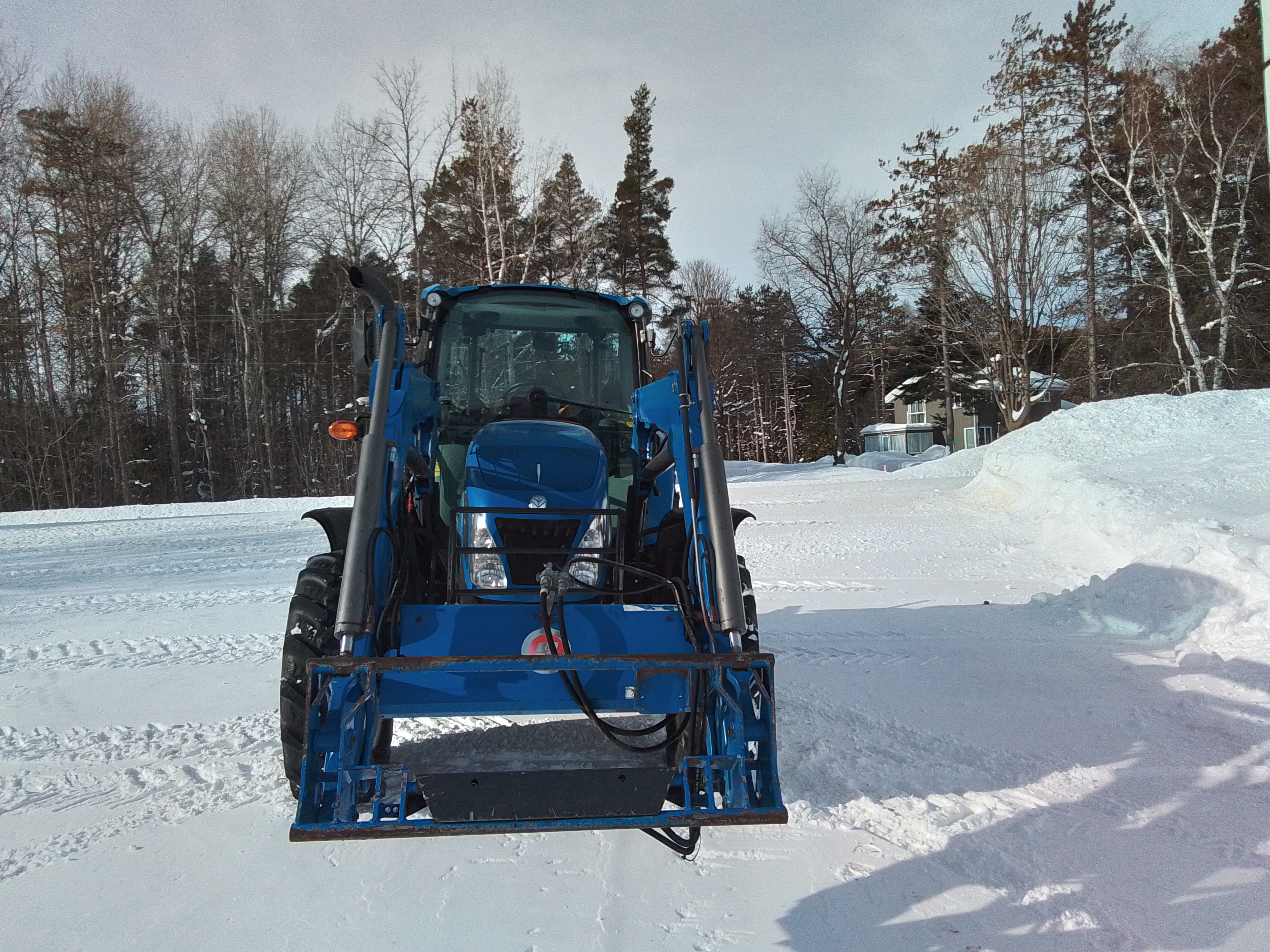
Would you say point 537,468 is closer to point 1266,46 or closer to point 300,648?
point 300,648

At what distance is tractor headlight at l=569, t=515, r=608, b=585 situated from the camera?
3.49 meters

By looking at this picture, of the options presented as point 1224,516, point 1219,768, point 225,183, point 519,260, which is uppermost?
point 225,183

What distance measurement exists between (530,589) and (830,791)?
61.4 inches

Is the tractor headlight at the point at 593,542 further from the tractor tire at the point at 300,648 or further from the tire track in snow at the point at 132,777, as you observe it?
the tire track in snow at the point at 132,777

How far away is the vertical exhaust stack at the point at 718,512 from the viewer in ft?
9.82

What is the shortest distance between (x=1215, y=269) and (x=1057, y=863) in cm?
2567

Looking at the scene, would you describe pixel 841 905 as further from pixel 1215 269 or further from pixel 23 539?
pixel 1215 269

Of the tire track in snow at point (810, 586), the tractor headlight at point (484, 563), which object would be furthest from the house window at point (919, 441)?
the tractor headlight at point (484, 563)

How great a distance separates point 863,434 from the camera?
49.1 m

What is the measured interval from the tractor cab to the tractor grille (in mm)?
177

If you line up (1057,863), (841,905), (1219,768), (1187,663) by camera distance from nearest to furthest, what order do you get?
(841,905), (1057,863), (1219,768), (1187,663)

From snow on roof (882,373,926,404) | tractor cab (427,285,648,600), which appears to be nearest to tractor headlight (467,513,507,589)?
tractor cab (427,285,648,600)

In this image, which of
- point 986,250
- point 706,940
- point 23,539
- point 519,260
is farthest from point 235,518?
point 986,250

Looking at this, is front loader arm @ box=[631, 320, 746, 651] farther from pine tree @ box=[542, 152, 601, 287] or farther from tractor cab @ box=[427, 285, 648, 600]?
pine tree @ box=[542, 152, 601, 287]
